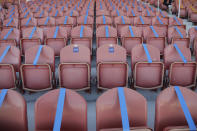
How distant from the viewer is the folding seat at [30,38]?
4.13m

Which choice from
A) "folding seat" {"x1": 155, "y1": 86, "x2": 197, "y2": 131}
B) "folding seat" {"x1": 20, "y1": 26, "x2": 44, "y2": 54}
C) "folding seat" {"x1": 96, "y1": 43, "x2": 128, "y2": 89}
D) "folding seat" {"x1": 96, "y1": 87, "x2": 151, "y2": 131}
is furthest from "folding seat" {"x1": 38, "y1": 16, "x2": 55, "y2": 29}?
"folding seat" {"x1": 155, "y1": 86, "x2": 197, "y2": 131}

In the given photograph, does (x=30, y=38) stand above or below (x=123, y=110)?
above

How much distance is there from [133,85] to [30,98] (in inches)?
63.3

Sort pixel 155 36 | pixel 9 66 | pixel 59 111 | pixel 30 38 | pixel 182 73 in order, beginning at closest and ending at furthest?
1. pixel 59 111
2. pixel 9 66
3. pixel 182 73
4. pixel 30 38
5. pixel 155 36

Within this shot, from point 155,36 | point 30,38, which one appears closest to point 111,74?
point 155,36

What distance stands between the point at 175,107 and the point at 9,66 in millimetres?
2324

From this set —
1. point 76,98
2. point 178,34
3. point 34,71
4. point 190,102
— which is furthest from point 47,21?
point 190,102

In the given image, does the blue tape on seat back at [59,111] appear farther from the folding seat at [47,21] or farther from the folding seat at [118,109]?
the folding seat at [47,21]

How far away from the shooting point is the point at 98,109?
1800 mm

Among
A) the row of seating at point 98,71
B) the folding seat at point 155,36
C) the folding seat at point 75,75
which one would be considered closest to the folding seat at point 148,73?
the row of seating at point 98,71

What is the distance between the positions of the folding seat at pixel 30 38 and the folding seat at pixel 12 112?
2.48m

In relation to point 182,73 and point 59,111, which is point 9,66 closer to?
point 59,111

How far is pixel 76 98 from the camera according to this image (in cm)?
182

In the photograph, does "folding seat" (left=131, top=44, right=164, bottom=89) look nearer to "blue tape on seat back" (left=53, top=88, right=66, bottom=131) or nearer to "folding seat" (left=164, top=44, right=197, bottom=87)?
"folding seat" (left=164, top=44, right=197, bottom=87)
